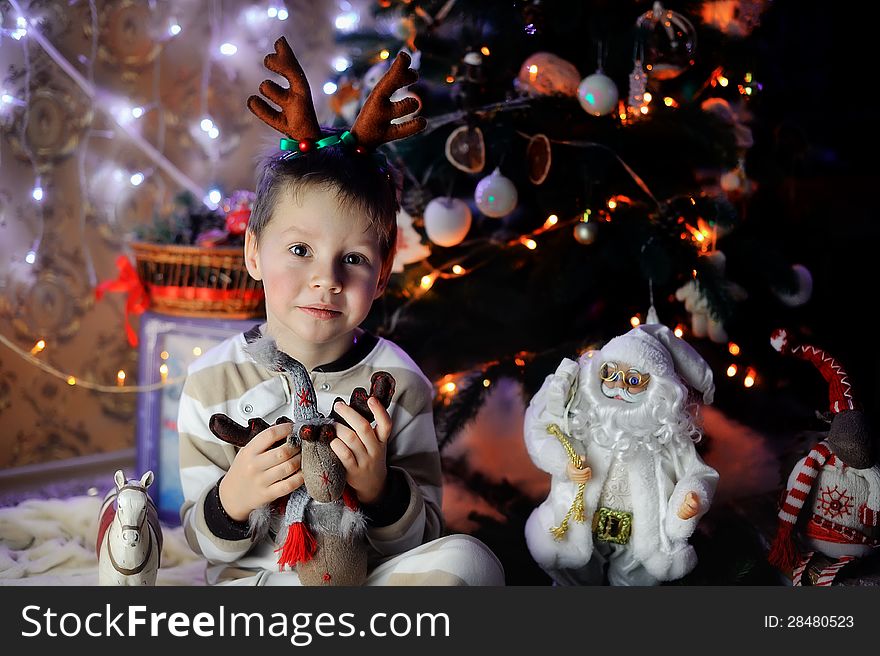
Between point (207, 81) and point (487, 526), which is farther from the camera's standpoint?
point (207, 81)

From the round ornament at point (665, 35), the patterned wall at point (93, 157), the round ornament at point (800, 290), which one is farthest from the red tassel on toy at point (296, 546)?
the patterned wall at point (93, 157)

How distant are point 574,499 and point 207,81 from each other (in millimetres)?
1484

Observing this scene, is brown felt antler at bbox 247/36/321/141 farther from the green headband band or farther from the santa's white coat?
the santa's white coat

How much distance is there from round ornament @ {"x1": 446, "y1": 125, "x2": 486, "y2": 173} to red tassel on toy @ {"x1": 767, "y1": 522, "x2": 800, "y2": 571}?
756 mm

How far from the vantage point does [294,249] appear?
1089 mm

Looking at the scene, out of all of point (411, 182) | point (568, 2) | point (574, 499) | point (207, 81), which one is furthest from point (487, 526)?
point (207, 81)

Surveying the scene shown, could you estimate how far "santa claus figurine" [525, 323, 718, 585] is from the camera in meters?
1.21

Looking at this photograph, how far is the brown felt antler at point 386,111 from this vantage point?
42.6 inches

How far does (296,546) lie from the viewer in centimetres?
102

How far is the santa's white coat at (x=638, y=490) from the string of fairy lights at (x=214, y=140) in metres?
0.33

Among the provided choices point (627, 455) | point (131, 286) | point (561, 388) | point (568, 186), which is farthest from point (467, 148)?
point (131, 286)

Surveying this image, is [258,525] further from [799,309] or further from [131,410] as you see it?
[799,309]

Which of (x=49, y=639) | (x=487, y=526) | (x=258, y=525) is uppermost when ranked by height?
(x=487, y=526)

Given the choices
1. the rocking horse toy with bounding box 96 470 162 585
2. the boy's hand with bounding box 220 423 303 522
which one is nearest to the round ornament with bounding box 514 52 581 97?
the boy's hand with bounding box 220 423 303 522
